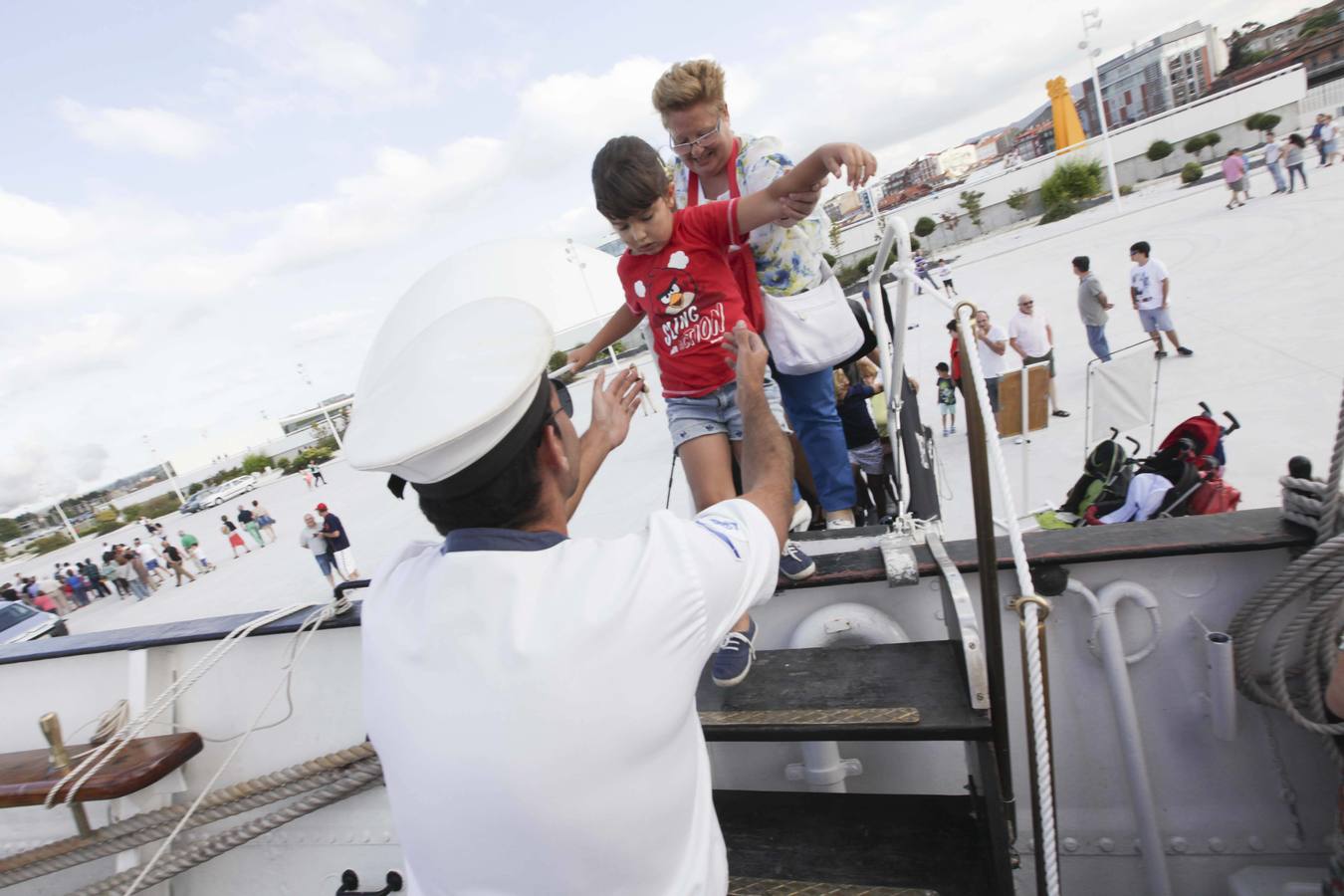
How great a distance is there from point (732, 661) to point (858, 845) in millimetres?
504

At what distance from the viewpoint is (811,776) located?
1877 millimetres

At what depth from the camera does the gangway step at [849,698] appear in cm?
136

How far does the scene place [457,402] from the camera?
1.00m

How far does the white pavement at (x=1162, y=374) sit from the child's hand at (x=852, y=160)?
3.76m

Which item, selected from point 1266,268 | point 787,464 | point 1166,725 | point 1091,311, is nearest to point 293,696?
point 787,464

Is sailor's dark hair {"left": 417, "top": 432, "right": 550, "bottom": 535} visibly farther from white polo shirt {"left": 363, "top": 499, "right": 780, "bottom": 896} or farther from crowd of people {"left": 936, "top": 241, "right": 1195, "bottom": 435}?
crowd of people {"left": 936, "top": 241, "right": 1195, "bottom": 435}

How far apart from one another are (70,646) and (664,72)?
3.15 metres

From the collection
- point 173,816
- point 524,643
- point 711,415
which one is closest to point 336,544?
point 173,816

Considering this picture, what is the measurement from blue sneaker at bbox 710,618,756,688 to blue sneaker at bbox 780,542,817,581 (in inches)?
8.7

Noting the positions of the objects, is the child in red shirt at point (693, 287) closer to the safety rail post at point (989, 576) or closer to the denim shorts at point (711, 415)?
the denim shorts at point (711, 415)

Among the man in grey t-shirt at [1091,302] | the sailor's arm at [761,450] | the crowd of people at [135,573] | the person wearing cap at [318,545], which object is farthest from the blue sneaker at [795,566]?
the crowd of people at [135,573]

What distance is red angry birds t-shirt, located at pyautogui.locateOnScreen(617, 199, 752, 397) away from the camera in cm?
211

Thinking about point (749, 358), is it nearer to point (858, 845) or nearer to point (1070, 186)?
point (858, 845)

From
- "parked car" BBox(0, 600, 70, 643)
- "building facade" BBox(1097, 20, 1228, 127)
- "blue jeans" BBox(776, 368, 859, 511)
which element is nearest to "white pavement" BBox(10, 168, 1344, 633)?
"parked car" BBox(0, 600, 70, 643)
